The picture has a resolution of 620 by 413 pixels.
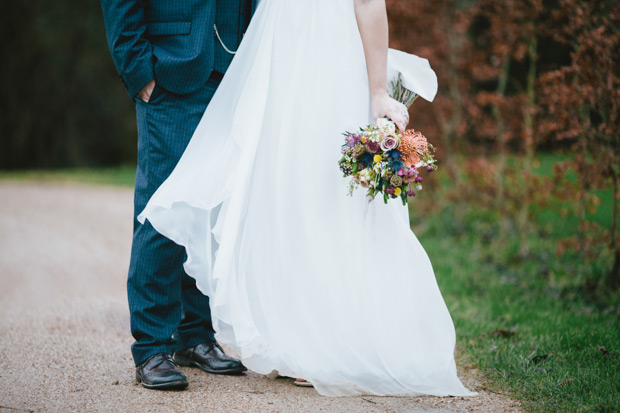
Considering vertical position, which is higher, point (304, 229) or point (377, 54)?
point (377, 54)

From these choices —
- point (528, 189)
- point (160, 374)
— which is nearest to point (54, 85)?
point (528, 189)

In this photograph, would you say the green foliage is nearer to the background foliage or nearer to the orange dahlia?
the background foliage

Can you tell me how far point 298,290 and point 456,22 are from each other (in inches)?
213

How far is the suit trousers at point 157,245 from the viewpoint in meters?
2.78

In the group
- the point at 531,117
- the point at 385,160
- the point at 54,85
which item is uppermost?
the point at 54,85

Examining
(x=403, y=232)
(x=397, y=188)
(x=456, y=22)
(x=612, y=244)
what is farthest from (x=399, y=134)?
(x=456, y=22)

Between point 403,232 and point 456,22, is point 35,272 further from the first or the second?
point 456,22

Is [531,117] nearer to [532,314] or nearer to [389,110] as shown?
[532,314]

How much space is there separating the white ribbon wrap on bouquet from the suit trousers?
92cm

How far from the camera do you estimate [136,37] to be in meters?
2.72

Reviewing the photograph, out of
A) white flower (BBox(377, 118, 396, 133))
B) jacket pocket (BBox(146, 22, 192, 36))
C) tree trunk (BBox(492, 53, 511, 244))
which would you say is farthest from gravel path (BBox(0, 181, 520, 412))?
tree trunk (BBox(492, 53, 511, 244))

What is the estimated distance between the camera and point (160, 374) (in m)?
2.68

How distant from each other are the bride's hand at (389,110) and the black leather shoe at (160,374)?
1444 millimetres

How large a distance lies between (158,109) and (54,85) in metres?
16.3
